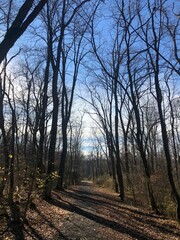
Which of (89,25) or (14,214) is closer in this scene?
(14,214)

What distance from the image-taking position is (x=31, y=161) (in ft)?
25.9

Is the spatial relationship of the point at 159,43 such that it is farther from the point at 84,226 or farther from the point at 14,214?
the point at 14,214

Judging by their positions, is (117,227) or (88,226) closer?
(88,226)

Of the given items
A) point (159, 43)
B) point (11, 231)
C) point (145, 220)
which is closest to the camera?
point (11, 231)

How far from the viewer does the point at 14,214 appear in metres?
8.72

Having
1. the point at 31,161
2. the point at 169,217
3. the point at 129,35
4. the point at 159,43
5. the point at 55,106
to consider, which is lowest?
the point at 169,217

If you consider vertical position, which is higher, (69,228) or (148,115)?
(148,115)

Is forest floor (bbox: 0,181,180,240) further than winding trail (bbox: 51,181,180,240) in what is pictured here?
No

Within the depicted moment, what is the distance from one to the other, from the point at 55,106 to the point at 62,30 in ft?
13.7

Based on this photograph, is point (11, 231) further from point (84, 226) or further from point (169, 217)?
point (169, 217)

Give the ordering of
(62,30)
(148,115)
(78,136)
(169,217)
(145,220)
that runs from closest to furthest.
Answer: (145,220) → (169,217) → (62,30) → (148,115) → (78,136)

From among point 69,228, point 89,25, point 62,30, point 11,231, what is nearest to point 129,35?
point 89,25

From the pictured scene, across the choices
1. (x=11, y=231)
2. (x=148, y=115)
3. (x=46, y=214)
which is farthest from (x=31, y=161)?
(x=148, y=115)

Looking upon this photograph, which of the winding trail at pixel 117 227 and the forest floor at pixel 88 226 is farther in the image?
the winding trail at pixel 117 227
